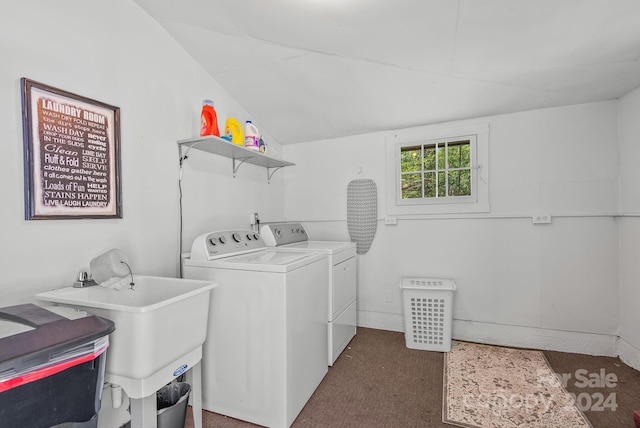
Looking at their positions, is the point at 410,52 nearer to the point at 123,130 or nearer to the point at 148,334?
the point at 123,130

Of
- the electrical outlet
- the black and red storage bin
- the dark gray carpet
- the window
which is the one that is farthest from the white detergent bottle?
the electrical outlet

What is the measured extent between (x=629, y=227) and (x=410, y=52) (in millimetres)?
2013

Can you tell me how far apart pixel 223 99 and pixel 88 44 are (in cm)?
94

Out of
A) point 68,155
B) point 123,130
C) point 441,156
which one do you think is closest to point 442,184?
point 441,156

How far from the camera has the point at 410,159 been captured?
2.81 metres

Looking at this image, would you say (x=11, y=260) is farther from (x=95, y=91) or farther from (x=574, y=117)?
(x=574, y=117)

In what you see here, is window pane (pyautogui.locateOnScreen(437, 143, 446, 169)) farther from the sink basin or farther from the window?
the sink basin

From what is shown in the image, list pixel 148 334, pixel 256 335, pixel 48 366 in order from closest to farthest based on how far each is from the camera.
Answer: pixel 48 366
pixel 148 334
pixel 256 335

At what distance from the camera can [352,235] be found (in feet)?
9.71

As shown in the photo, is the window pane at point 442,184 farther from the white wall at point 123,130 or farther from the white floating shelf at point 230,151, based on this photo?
the white wall at point 123,130

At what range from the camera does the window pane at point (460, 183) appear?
2.62 metres

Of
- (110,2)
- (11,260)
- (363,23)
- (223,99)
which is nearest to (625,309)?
(363,23)

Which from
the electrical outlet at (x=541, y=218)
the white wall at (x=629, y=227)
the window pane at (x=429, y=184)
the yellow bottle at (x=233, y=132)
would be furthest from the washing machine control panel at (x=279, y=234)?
the white wall at (x=629, y=227)

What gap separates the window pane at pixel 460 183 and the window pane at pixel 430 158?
0.18m
